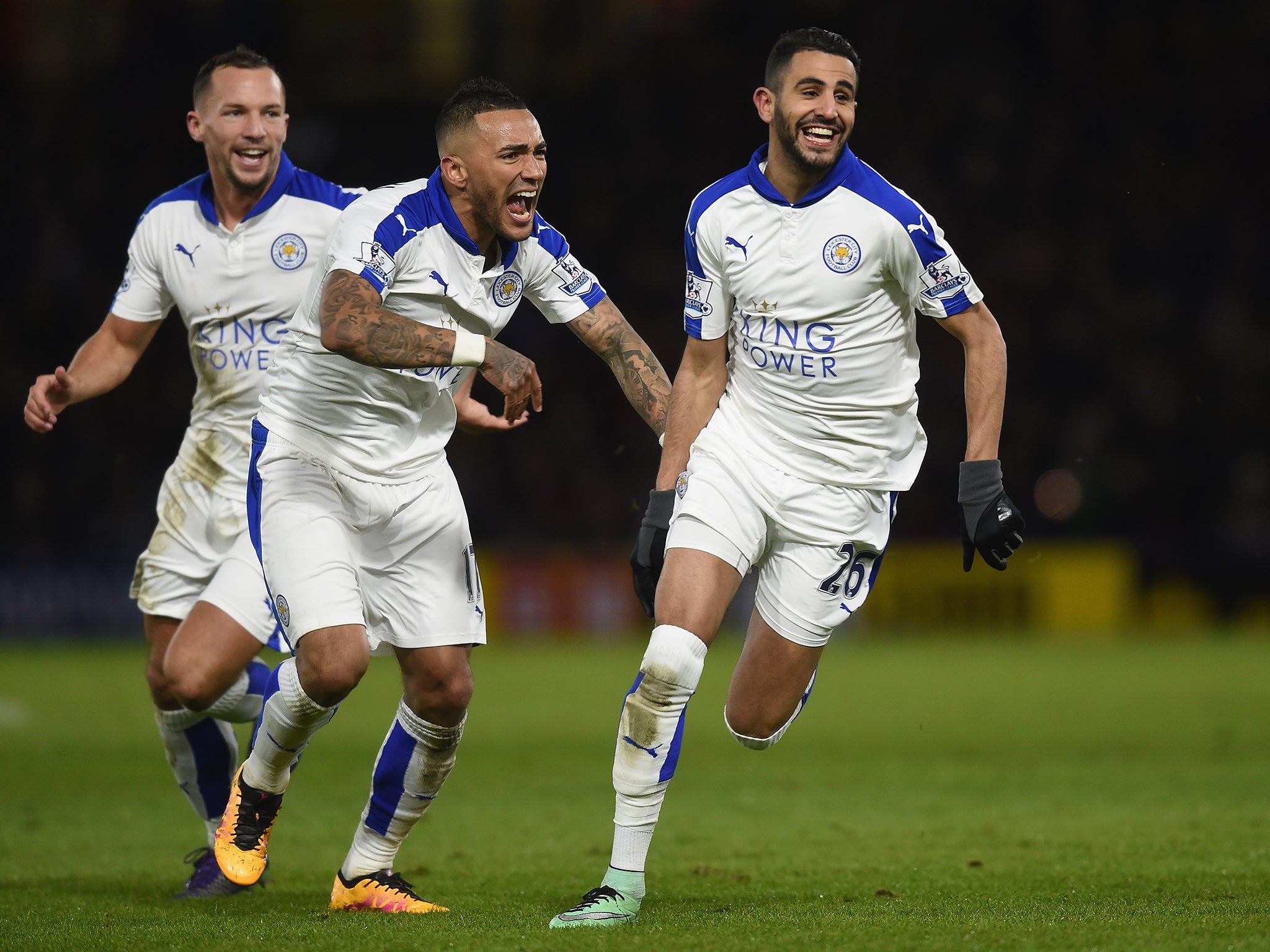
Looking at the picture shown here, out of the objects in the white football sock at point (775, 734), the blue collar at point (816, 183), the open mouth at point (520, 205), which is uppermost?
the blue collar at point (816, 183)

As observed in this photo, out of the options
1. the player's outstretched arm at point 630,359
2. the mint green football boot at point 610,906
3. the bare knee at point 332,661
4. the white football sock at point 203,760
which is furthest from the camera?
the white football sock at point 203,760

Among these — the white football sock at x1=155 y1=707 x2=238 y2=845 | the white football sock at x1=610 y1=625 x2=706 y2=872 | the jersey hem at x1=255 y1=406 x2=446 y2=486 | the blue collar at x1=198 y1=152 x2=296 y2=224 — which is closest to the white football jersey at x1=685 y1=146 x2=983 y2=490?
the white football sock at x1=610 y1=625 x2=706 y2=872

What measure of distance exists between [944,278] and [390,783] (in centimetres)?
253

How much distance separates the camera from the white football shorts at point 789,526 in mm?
5039

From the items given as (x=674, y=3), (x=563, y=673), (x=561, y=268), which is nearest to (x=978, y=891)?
(x=561, y=268)

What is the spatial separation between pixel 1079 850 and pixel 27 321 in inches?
655

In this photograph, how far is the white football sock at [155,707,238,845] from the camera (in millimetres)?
5887

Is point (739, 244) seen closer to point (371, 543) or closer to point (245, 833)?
point (371, 543)

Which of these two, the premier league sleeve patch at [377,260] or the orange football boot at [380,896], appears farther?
the orange football boot at [380,896]

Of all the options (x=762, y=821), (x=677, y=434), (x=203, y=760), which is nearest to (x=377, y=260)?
(x=677, y=434)

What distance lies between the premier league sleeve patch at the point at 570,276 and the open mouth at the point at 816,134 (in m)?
0.90

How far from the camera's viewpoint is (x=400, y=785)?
5.14 m

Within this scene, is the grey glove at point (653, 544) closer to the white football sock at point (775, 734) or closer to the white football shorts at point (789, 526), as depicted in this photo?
the white football shorts at point (789, 526)

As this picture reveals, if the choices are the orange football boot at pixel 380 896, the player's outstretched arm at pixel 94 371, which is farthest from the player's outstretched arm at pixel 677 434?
the player's outstretched arm at pixel 94 371
